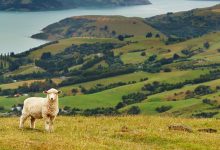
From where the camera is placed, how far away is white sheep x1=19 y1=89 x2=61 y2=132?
26.8 meters

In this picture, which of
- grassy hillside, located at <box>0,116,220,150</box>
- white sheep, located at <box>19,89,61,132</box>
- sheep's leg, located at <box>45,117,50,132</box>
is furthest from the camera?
white sheep, located at <box>19,89,61,132</box>

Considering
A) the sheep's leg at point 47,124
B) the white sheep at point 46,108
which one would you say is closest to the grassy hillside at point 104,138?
the sheep's leg at point 47,124

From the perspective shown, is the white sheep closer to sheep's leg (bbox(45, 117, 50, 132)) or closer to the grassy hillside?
sheep's leg (bbox(45, 117, 50, 132))

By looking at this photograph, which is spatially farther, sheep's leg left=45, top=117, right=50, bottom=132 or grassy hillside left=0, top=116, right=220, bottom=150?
sheep's leg left=45, top=117, right=50, bottom=132

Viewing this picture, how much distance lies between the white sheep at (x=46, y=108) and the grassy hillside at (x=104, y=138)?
2.46ft

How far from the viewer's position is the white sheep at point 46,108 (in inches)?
1054

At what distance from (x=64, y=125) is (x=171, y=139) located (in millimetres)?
7915

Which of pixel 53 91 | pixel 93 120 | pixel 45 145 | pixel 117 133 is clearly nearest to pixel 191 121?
pixel 93 120

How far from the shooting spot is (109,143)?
78.2 ft

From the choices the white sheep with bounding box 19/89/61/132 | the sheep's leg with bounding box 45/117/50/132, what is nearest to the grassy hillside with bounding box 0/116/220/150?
the sheep's leg with bounding box 45/117/50/132

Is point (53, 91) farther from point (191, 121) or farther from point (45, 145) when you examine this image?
point (191, 121)

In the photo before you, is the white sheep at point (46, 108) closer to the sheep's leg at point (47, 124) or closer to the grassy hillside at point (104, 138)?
the sheep's leg at point (47, 124)

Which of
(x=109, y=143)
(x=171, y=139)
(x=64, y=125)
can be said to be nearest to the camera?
(x=109, y=143)

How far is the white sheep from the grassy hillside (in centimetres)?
75
